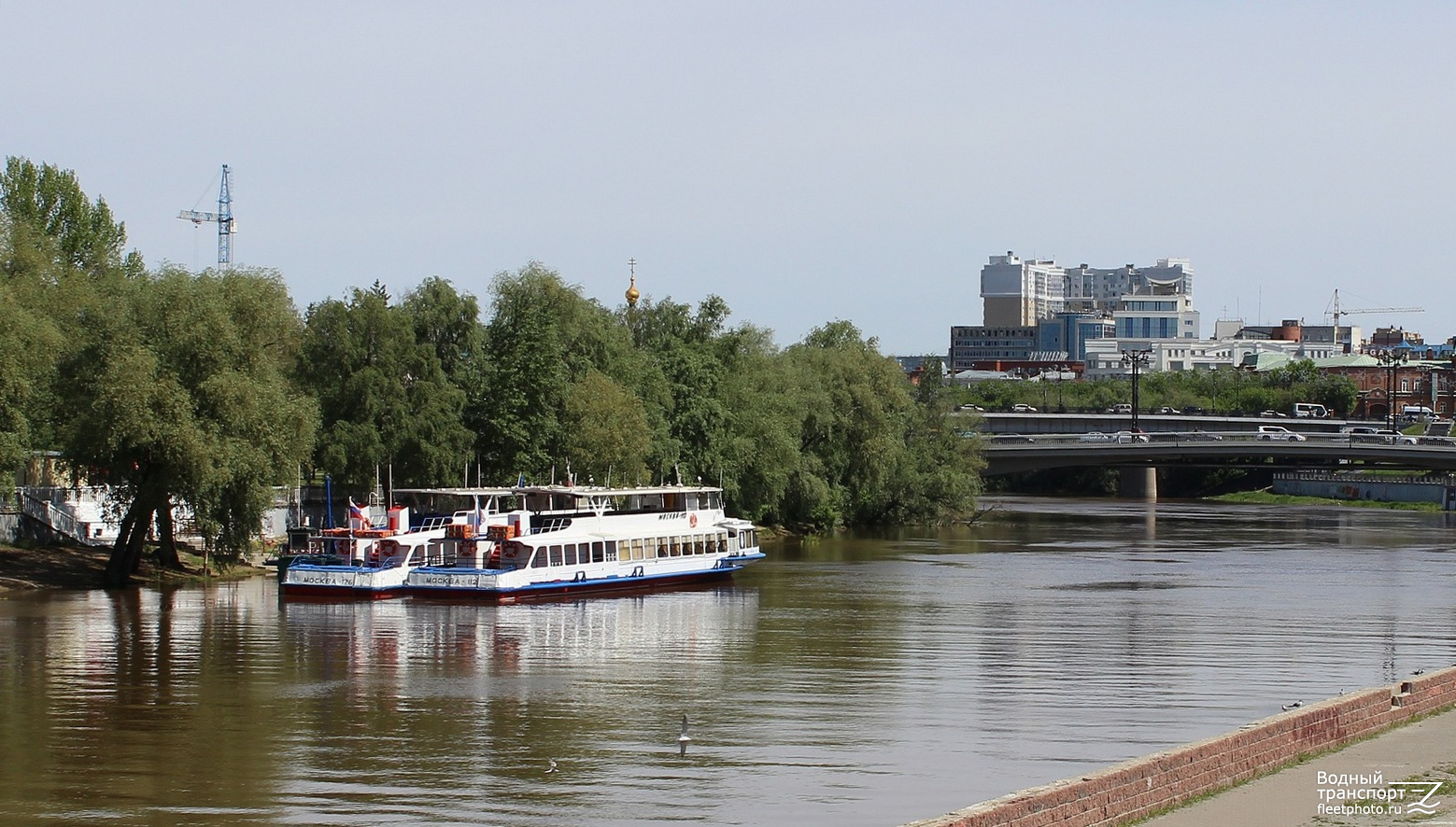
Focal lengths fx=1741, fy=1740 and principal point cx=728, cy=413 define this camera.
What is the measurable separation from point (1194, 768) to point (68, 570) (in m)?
52.3

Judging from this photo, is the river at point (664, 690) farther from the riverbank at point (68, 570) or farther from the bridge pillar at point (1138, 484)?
the bridge pillar at point (1138, 484)

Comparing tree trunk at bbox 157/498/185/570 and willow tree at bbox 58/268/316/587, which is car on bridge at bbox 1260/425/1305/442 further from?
willow tree at bbox 58/268/316/587

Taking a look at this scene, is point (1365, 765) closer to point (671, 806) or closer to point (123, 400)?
point (671, 806)

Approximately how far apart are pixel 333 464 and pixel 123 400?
59.0ft

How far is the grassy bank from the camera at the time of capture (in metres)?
144

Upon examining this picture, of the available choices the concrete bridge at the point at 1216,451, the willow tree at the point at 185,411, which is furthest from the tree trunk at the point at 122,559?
the concrete bridge at the point at 1216,451

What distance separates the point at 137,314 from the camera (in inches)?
2482

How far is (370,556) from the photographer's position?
65.0m

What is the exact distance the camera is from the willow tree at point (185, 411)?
59750 mm

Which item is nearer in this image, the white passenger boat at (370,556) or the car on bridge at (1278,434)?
the white passenger boat at (370,556)

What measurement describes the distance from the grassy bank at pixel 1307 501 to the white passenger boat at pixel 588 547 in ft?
285

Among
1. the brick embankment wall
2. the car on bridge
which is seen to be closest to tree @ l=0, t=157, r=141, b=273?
the brick embankment wall

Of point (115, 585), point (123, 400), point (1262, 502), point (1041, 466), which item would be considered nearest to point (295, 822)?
point (123, 400)

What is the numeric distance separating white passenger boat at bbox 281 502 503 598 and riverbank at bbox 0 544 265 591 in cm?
594
